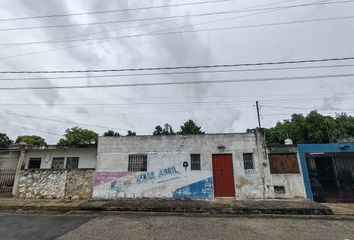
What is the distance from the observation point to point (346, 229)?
23.4 ft

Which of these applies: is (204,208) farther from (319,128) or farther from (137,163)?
(319,128)

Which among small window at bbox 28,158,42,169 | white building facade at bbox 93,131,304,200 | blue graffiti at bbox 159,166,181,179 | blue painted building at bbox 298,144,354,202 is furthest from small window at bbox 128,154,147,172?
blue painted building at bbox 298,144,354,202

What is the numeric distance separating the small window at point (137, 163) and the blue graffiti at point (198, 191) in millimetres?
2285

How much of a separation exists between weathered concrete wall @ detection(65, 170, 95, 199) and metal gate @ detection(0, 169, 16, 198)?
3679 mm

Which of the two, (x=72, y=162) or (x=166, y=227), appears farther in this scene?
(x=72, y=162)

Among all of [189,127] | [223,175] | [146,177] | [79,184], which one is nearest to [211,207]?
[223,175]

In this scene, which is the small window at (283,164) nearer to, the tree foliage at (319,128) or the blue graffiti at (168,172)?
the blue graffiti at (168,172)

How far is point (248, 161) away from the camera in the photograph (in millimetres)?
12266

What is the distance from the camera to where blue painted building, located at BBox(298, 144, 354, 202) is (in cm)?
1139

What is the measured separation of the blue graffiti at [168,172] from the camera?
1239 centimetres

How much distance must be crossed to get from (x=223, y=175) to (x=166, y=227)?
569 cm

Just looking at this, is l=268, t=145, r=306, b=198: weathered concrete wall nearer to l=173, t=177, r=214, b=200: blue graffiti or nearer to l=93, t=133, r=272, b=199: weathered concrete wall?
l=93, t=133, r=272, b=199: weathered concrete wall

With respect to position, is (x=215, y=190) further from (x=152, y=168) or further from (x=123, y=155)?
(x=123, y=155)

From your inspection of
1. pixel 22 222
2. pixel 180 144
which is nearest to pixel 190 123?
pixel 180 144
